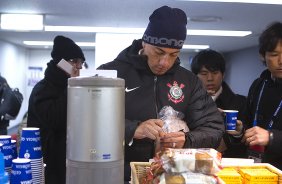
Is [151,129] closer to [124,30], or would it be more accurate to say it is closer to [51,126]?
[51,126]

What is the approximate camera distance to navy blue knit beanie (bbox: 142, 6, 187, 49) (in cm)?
147

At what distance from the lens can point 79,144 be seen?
2.68 feet

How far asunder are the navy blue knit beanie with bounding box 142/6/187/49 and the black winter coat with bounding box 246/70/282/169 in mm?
732

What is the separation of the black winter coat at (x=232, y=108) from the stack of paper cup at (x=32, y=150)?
1.02 meters

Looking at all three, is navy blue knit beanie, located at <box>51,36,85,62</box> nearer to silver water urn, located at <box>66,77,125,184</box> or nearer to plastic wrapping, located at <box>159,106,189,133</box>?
plastic wrapping, located at <box>159,106,189,133</box>

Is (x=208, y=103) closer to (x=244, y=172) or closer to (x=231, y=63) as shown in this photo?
(x=244, y=172)

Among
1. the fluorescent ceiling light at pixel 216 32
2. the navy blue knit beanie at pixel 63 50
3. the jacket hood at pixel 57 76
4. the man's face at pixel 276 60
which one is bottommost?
the jacket hood at pixel 57 76

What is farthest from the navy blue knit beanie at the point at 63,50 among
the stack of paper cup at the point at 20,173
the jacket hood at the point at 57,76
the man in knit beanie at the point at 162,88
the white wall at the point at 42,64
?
the white wall at the point at 42,64

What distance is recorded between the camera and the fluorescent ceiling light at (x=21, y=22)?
5621 millimetres

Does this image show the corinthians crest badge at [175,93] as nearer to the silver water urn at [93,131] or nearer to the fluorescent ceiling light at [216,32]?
the silver water urn at [93,131]

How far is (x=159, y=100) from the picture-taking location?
1.53 m

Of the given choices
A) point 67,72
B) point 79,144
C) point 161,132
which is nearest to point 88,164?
point 79,144

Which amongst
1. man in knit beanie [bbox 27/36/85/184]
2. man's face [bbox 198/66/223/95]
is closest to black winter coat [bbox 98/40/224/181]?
man in knit beanie [bbox 27/36/85/184]

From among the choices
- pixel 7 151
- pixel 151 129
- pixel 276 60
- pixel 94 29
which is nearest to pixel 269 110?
pixel 276 60
